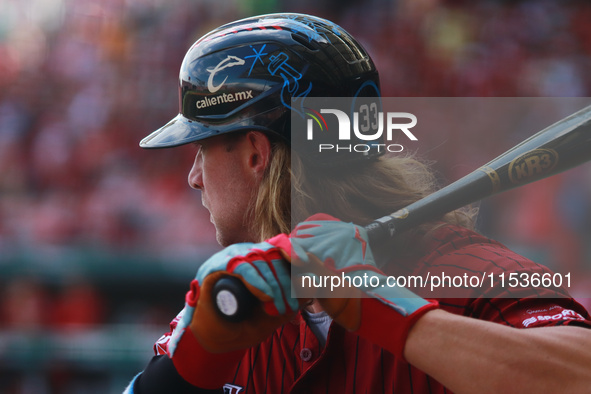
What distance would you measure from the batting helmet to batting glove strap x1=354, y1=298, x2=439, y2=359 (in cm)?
69

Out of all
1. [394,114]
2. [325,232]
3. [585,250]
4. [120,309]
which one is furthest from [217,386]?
[120,309]

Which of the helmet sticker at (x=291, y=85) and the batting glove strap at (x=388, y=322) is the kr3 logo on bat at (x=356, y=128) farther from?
the batting glove strap at (x=388, y=322)

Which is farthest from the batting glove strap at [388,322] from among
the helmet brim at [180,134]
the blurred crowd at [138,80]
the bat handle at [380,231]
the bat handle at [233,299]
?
the blurred crowd at [138,80]

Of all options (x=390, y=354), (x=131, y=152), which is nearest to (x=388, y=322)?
(x=390, y=354)

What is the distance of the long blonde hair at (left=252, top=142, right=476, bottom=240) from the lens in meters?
1.64

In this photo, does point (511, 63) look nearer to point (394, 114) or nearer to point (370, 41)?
point (370, 41)

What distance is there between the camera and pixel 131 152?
541 centimetres

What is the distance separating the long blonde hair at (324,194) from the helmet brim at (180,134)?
8.0 inches

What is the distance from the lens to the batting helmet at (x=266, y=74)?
1.70 meters

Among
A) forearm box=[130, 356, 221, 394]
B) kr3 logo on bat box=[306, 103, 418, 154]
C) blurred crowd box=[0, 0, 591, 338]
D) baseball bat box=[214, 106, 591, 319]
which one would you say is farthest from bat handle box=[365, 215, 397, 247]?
blurred crowd box=[0, 0, 591, 338]

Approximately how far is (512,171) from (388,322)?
1.89 ft

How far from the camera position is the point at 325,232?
123 centimetres

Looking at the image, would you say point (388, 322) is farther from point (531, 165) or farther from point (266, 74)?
point (266, 74)

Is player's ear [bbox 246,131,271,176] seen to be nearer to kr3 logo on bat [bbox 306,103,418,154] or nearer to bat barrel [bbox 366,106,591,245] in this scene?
kr3 logo on bat [bbox 306,103,418,154]
